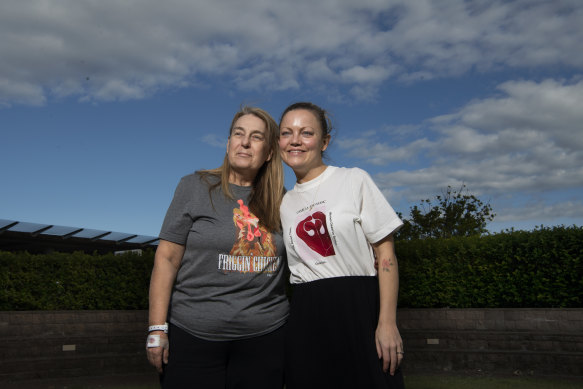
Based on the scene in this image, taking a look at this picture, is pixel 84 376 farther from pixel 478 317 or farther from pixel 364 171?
pixel 364 171

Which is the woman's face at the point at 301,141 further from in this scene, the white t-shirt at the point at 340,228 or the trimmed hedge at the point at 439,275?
the trimmed hedge at the point at 439,275

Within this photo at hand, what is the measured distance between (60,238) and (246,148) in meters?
21.4

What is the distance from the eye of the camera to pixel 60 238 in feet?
73.2

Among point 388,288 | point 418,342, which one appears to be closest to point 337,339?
Answer: point 388,288

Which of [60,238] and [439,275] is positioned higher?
[60,238]

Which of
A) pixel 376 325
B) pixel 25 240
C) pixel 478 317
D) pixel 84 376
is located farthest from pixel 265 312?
pixel 25 240

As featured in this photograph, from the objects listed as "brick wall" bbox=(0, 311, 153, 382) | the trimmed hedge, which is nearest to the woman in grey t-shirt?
the trimmed hedge

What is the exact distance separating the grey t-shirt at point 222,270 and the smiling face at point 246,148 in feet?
0.77

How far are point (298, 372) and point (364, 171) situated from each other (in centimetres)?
117

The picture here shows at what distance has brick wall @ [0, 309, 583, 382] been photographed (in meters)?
8.60

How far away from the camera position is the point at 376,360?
8.72 feet

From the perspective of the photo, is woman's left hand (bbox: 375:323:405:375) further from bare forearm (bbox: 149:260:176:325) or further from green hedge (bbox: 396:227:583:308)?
green hedge (bbox: 396:227:583:308)

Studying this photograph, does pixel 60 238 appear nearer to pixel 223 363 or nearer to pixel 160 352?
pixel 160 352

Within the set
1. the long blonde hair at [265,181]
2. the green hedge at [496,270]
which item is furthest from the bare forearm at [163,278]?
the green hedge at [496,270]
